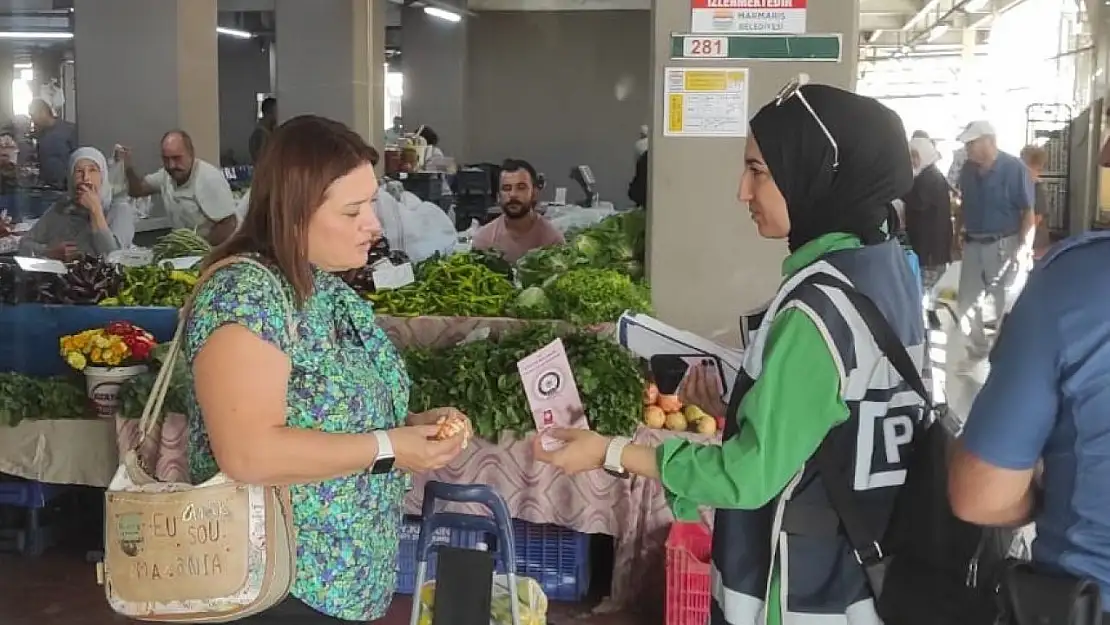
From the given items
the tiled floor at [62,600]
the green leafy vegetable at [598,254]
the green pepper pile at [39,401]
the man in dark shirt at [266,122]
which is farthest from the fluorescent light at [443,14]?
the tiled floor at [62,600]

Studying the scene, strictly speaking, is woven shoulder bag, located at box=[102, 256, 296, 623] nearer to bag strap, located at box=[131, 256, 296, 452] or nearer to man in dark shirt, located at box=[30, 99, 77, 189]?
bag strap, located at box=[131, 256, 296, 452]

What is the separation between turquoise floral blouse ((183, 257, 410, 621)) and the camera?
165 centimetres

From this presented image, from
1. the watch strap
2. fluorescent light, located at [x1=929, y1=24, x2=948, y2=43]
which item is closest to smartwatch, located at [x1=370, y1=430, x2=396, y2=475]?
the watch strap

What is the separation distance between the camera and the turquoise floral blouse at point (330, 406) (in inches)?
65.0

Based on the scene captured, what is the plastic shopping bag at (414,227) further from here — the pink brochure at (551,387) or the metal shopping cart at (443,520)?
the pink brochure at (551,387)

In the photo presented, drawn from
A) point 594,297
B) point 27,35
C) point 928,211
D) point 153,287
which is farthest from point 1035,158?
point 27,35

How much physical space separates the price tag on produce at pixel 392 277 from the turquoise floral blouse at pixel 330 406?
2.60 meters

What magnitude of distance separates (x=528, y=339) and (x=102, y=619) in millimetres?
1682

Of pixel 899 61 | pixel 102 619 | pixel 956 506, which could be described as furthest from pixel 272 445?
pixel 899 61

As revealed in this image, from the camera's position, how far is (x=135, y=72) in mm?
7523

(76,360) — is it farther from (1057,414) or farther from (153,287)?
(1057,414)

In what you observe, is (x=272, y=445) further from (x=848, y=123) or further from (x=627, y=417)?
(x=627, y=417)

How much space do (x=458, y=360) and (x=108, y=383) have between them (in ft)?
4.01

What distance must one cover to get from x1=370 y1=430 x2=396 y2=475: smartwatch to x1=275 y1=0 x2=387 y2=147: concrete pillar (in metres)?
9.54
